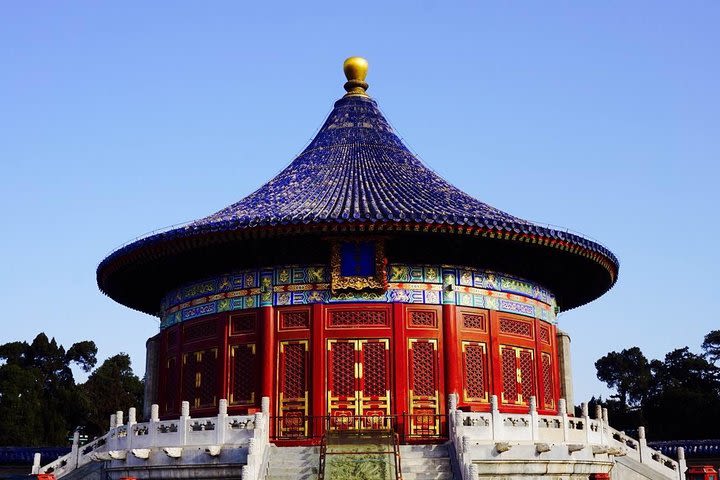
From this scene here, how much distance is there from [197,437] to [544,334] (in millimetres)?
10500

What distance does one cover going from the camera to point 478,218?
72.3 ft

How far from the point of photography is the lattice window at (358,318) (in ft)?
74.4

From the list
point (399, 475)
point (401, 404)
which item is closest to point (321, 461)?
point (399, 475)

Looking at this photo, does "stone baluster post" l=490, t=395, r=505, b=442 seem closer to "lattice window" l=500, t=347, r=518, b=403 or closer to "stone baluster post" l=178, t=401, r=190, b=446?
"lattice window" l=500, t=347, r=518, b=403

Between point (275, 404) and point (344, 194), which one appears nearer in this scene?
point (275, 404)

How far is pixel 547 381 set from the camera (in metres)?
25.3

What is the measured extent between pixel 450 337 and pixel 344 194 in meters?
4.73

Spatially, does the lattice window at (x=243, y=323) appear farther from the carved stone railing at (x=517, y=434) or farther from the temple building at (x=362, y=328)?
the carved stone railing at (x=517, y=434)

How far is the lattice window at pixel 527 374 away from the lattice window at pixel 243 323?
22.7ft

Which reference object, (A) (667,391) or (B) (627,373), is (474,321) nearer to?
(A) (667,391)

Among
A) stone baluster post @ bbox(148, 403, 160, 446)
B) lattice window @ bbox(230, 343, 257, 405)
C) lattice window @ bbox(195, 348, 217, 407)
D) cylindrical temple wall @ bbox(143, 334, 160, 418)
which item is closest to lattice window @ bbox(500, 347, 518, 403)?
lattice window @ bbox(230, 343, 257, 405)

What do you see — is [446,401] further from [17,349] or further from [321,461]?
[17,349]

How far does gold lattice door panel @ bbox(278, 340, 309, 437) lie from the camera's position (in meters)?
22.1

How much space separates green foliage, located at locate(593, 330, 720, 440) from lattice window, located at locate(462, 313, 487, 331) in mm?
33073
